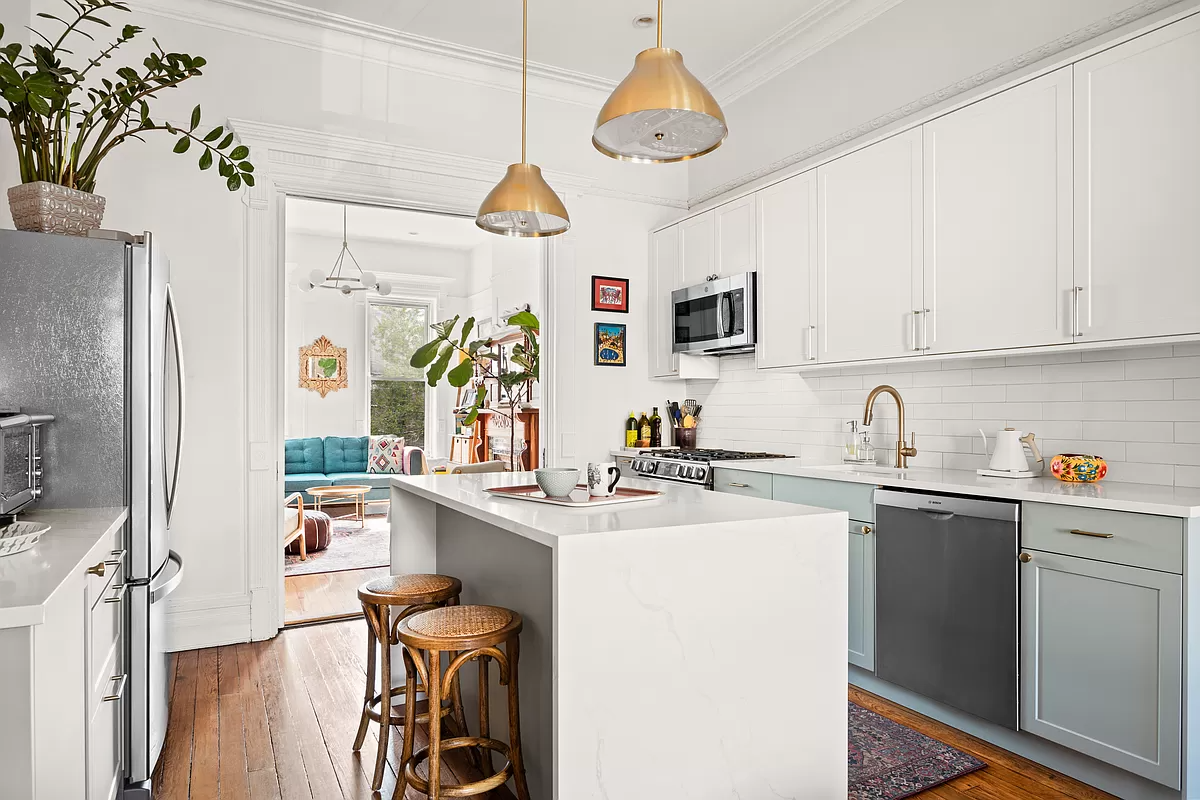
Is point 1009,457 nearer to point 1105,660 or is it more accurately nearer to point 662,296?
point 1105,660

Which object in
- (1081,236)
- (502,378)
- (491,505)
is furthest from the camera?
(502,378)

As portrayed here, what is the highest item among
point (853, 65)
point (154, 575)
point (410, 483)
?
point (853, 65)

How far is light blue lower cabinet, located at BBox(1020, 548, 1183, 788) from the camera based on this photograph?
2.12 meters

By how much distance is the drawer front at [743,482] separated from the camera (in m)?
3.69

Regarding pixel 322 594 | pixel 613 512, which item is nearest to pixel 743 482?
pixel 613 512

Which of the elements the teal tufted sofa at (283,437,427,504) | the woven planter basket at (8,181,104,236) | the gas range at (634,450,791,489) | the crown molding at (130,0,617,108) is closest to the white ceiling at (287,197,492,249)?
the teal tufted sofa at (283,437,427,504)

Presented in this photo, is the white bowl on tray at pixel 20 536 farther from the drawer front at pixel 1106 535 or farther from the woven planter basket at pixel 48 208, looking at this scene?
the drawer front at pixel 1106 535

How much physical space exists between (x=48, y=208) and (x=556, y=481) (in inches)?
65.4

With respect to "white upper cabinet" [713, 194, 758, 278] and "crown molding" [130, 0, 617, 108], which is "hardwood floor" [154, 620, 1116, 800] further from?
"crown molding" [130, 0, 617, 108]

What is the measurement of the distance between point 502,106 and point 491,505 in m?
3.23

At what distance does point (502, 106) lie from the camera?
4633 millimetres

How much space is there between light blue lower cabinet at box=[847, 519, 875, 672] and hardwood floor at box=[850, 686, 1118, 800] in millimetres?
397

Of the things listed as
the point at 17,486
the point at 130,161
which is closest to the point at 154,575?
the point at 17,486

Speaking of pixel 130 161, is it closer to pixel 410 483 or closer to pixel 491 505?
pixel 410 483
